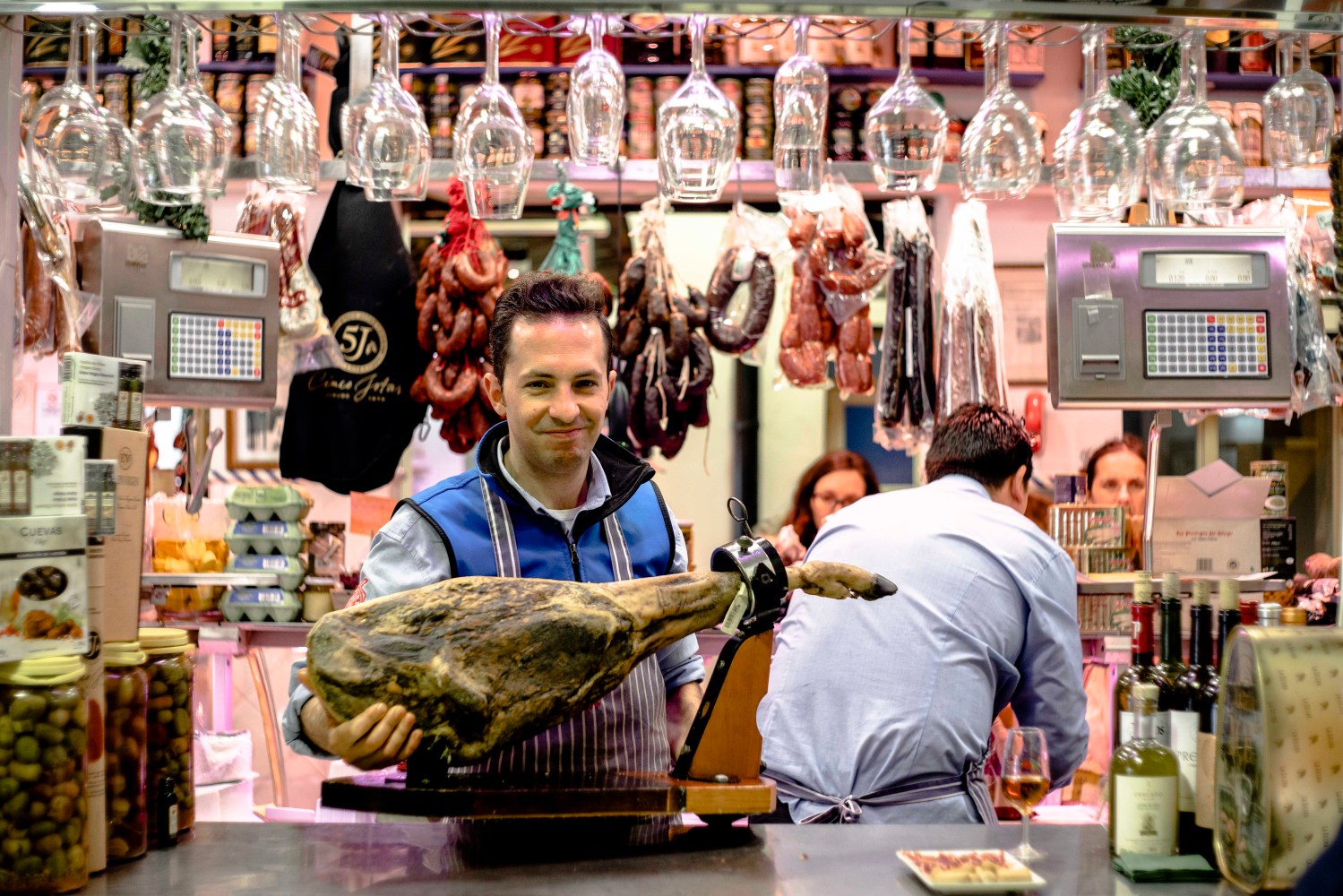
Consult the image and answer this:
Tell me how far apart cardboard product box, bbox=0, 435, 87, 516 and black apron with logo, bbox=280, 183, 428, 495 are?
240 cm

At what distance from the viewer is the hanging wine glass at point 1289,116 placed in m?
2.76

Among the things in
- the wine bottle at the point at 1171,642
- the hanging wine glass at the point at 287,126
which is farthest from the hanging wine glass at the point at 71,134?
the wine bottle at the point at 1171,642

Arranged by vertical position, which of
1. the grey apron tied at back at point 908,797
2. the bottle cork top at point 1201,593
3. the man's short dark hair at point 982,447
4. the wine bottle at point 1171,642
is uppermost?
the man's short dark hair at point 982,447

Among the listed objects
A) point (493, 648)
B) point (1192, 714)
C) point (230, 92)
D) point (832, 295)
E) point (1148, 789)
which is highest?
point (230, 92)

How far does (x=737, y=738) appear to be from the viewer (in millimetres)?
1986

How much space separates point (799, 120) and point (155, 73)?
147 cm

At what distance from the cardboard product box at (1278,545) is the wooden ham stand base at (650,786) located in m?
2.47

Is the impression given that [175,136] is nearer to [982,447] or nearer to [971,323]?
[982,447]

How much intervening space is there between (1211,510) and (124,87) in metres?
4.56

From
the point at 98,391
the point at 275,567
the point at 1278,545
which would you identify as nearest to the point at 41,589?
the point at 98,391

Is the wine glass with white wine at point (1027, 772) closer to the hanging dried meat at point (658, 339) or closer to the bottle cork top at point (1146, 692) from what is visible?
the bottle cork top at point (1146, 692)

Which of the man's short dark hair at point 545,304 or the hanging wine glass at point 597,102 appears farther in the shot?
the hanging wine glass at point 597,102

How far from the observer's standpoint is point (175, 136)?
104 inches

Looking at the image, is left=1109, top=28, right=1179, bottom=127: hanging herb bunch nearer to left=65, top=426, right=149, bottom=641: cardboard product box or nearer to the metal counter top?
the metal counter top
